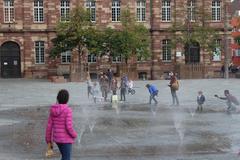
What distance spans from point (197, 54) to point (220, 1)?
6430 millimetres

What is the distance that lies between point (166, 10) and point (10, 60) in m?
17.5

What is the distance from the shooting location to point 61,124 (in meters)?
10.6

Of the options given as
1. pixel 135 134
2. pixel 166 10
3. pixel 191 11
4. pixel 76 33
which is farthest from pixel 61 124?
pixel 166 10

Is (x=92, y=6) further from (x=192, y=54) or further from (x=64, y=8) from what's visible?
(x=192, y=54)

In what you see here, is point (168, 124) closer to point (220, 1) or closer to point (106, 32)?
point (106, 32)

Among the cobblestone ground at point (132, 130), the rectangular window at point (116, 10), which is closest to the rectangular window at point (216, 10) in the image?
the rectangular window at point (116, 10)

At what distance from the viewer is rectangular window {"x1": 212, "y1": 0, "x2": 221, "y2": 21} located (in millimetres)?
69750

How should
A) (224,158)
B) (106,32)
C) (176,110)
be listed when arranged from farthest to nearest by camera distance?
(106,32) → (176,110) → (224,158)

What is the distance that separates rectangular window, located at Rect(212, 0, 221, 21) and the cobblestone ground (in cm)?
3630

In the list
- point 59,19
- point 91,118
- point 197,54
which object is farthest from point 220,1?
point 91,118

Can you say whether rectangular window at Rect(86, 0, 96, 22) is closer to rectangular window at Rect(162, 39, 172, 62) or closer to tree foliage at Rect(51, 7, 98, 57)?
tree foliage at Rect(51, 7, 98, 57)

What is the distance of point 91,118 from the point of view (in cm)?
2483

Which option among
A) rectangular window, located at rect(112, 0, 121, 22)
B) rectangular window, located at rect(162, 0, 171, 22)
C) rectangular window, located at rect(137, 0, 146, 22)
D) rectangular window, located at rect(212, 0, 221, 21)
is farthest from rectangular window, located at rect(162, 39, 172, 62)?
rectangular window, located at rect(212, 0, 221, 21)

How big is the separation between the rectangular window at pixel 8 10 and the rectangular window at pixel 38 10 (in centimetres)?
234
